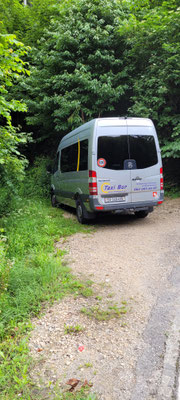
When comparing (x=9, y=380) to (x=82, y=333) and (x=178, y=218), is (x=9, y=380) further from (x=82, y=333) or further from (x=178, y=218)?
(x=178, y=218)

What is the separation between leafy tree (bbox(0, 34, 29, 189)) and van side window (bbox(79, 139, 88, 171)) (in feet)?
5.10

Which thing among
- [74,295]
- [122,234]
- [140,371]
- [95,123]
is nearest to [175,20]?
[95,123]

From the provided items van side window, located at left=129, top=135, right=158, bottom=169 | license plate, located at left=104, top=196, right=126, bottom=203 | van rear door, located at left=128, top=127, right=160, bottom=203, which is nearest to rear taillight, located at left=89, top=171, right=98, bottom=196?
license plate, located at left=104, top=196, right=126, bottom=203

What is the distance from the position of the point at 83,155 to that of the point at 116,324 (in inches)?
194

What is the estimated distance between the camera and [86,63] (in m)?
11.9

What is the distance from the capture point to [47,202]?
39.5 ft

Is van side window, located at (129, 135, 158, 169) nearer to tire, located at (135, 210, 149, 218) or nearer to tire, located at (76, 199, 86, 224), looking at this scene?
tire, located at (135, 210, 149, 218)

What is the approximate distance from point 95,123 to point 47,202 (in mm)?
5830

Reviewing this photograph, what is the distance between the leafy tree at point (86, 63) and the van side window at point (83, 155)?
4.07 meters

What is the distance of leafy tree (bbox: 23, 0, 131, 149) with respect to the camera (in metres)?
11.2

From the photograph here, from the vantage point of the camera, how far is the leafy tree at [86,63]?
36.6ft

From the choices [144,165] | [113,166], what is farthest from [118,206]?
[144,165]

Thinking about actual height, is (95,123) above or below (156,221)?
above

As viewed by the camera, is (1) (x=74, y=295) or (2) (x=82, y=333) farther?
(1) (x=74, y=295)
